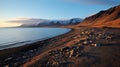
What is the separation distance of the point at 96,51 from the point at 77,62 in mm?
2876

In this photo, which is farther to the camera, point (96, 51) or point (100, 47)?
point (100, 47)

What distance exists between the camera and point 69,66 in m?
11.0

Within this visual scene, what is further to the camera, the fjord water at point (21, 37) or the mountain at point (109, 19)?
the mountain at point (109, 19)

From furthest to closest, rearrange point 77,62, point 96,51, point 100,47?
point 100,47, point 96,51, point 77,62

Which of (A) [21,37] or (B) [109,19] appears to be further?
(B) [109,19]

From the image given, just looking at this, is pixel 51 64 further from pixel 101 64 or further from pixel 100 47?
pixel 100 47

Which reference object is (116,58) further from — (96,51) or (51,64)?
(51,64)

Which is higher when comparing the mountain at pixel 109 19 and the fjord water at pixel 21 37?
the mountain at pixel 109 19

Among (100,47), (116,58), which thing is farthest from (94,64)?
(100,47)

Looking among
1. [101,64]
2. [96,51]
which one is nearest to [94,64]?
[101,64]

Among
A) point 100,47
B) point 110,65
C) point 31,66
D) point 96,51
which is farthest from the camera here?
point 100,47

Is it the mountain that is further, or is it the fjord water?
the mountain

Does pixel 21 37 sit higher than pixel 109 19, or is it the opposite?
pixel 109 19

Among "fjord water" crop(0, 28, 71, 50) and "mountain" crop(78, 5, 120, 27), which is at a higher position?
"mountain" crop(78, 5, 120, 27)
